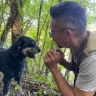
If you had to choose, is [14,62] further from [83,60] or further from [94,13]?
[94,13]

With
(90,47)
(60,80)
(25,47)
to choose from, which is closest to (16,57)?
(25,47)

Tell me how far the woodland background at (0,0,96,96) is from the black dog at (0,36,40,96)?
0.99 ft

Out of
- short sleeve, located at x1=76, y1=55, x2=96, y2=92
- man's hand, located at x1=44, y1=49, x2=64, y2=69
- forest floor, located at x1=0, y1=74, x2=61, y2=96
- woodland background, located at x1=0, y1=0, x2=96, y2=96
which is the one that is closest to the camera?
short sleeve, located at x1=76, y1=55, x2=96, y2=92

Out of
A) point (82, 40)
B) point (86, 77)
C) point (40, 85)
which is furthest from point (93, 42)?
point (40, 85)

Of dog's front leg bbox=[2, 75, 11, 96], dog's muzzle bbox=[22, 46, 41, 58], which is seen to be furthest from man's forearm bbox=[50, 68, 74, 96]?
dog's front leg bbox=[2, 75, 11, 96]

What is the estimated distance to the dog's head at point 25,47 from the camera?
4.52m

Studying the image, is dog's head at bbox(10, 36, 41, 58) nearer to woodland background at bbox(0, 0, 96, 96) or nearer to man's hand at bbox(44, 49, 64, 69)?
woodland background at bbox(0, 0, 96, 96)

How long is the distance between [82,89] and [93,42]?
0.52m

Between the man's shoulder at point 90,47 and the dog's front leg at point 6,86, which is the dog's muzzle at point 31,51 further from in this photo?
the man's shoulder at point 90,47

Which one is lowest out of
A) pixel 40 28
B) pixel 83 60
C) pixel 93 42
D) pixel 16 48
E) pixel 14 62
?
pixel 40 28

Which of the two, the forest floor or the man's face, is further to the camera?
the forest floor

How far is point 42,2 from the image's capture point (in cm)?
934

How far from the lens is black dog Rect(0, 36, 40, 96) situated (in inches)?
180

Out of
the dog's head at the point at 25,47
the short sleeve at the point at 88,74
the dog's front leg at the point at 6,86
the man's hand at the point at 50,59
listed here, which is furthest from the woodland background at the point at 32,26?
the short sleeve at the point at 88,74
